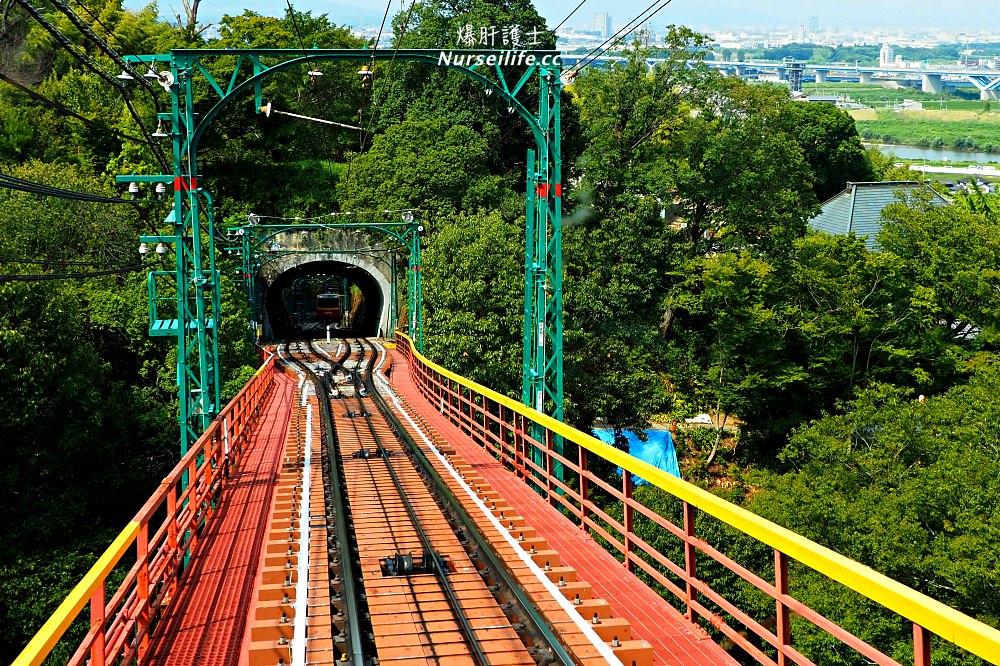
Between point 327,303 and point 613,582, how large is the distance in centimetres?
6333

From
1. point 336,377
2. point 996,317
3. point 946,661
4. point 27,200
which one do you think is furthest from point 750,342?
point 27,200

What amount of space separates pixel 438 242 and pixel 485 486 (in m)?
25.7

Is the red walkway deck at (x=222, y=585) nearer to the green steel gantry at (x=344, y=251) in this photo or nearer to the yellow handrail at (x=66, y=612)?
the yellow handrail at (x=66, y=612)

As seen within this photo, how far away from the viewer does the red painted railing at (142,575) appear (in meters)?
5.47

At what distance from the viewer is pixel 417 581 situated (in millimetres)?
8898

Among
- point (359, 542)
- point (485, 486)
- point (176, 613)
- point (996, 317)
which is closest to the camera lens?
point (176, 613)

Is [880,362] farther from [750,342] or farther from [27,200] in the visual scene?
[27,200]

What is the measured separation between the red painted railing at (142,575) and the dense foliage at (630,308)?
15.5 m

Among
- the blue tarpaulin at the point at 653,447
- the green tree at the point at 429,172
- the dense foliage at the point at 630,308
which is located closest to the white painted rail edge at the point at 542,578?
the dense foliage at the point at 630,308

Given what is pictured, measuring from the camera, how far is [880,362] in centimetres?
4350

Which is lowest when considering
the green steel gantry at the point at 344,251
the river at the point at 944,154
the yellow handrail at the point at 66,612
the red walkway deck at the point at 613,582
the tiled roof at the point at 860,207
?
the red walkway deck at the point at 613,582

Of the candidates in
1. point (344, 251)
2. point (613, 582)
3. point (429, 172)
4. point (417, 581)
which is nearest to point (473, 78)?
point (417, 581)

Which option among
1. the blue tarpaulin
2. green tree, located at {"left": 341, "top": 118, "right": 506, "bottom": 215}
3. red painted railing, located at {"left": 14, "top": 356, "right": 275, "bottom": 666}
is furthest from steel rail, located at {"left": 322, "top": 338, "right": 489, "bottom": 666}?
green tree, located at {"left": 341, "top": 118, "right": 506, "bottom": 215}

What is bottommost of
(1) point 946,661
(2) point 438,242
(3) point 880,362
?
(1) point 946,661
